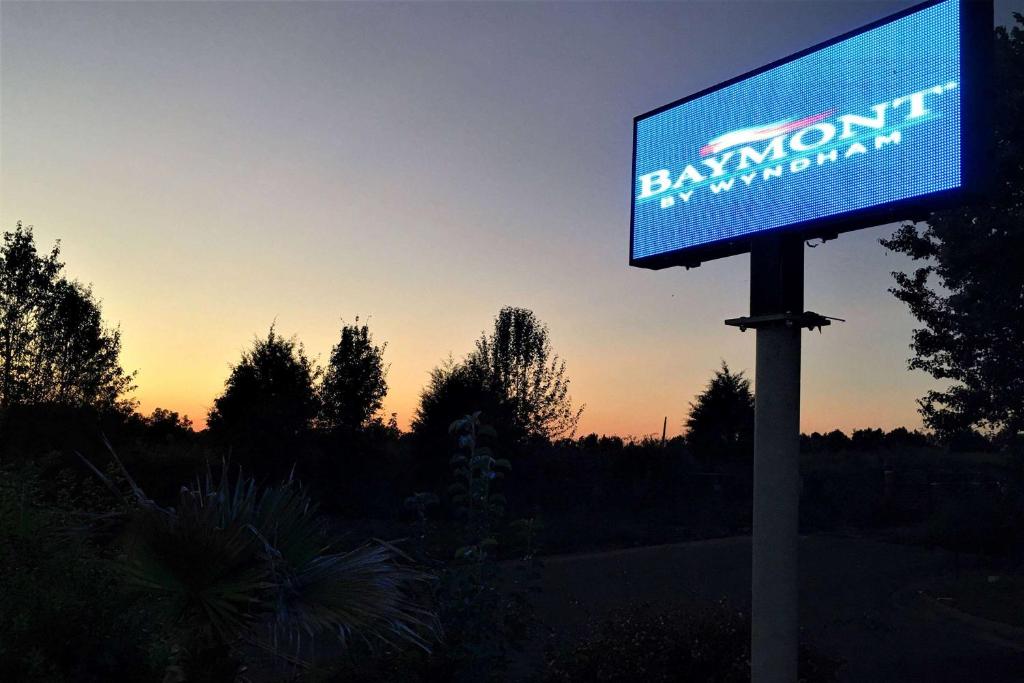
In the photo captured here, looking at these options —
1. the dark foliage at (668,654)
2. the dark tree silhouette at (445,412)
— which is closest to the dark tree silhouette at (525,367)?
the dark tree silhouette at (445,412)

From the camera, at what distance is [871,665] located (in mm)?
9359

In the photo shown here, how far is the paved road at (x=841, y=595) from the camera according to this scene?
9.52 metres

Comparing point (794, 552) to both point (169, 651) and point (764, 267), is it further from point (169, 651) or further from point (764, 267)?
point (169, 651)

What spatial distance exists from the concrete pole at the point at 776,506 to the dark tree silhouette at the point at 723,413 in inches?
1309

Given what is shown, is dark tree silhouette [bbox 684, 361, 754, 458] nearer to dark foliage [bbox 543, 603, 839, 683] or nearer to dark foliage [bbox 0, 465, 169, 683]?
dark foliage [bbox 543, 603, 839, 683]

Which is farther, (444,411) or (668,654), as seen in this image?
(444,411)

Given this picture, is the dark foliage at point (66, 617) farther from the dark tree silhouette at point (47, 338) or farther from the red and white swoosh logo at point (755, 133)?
the dark tree silhouette at point (47, 338)

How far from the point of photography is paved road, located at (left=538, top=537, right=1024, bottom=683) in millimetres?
9516

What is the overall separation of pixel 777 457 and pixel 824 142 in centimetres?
228

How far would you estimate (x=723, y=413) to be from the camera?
135 ft

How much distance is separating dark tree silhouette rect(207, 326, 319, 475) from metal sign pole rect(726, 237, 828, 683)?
14.4m

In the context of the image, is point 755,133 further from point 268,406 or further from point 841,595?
point 268,406

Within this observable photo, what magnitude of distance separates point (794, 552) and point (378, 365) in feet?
59.8

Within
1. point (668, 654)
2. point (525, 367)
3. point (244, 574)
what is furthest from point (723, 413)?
point (244, 574)
